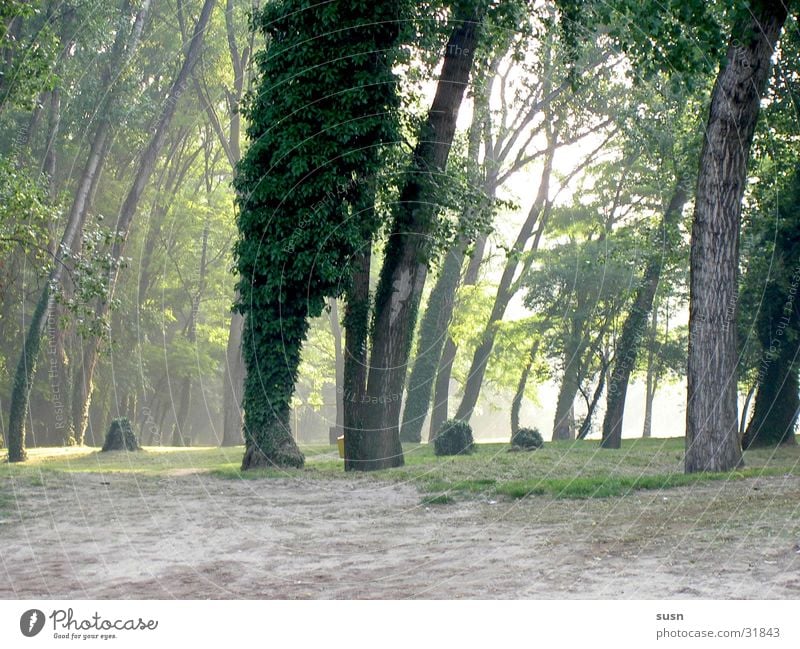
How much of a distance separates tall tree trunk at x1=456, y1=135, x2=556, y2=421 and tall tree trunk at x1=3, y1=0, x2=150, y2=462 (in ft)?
54.5

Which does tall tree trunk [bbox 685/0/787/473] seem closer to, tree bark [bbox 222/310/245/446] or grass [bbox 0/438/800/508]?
grass [bbox 0/438/800/508]

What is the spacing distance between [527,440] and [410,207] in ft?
36.6

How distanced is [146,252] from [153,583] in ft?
150

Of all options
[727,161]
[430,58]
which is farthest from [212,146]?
[727,161]

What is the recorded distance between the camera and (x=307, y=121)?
22.8 metres

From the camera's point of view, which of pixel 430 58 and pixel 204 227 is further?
pixel 204 227

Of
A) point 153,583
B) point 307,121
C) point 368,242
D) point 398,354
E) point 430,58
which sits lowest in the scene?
point 153,583

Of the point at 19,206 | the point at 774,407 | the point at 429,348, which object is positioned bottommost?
the point at 774,407

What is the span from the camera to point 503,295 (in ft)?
141

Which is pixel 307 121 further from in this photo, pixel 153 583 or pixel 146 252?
pixel 146 252

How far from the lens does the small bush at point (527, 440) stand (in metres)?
33.0

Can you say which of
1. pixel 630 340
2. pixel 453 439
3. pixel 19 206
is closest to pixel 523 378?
pixel 630 340

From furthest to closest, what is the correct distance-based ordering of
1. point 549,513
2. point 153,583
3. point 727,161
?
point 727,161
point 549,513
point 153,583

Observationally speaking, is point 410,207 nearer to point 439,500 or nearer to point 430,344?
point 439,500
